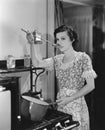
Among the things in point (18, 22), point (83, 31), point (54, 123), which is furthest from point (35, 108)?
point (83, 31)

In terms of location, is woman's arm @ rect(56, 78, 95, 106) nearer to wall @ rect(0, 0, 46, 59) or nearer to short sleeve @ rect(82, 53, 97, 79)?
short sleeve @ rect(82, 53, 97, 79)

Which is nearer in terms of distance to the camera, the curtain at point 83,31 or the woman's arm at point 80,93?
the woman's arm at point 80,93

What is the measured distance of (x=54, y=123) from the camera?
5.21 feet

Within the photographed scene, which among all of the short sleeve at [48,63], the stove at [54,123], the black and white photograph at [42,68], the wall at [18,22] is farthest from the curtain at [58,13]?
the stove at [54,123]

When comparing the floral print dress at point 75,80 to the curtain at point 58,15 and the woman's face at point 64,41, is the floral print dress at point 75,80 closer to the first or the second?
the woman's face at point 64,41

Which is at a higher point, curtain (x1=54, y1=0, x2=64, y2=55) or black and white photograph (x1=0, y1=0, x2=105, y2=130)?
curtain (x1=54, y1=0, x2=64, y2=55)

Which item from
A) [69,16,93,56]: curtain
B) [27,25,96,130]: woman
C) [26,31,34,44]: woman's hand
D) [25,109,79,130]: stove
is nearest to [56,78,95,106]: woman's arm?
[27,25,96,130]: woman

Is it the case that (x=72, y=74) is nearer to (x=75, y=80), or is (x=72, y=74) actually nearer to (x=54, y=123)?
(x=75, y=80)

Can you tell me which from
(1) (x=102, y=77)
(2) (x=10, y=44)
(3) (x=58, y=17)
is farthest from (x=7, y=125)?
(1) (x=102, y=77)

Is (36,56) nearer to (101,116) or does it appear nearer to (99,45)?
(99,45)

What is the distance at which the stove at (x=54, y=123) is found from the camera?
4.97 ft

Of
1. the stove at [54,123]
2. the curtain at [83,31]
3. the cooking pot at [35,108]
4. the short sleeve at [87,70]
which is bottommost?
the stove at [54,123]

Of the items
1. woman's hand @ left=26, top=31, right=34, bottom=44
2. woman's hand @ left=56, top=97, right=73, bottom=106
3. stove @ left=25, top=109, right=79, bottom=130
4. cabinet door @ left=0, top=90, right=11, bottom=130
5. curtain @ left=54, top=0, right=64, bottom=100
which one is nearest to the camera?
cabinet door @ left=0, top=90, right=11, bottom=130

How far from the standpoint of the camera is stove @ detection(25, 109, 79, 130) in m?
1.51
